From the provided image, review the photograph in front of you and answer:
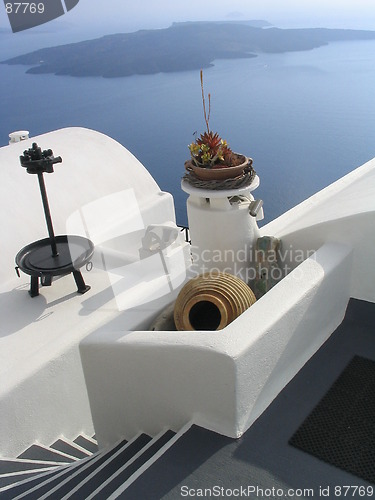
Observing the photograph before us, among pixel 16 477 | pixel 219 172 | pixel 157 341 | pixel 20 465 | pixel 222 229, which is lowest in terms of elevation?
pixel 20 465

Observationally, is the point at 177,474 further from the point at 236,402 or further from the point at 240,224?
the point at 240,224

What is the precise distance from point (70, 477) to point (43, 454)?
0.58 m

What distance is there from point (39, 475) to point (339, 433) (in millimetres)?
1690

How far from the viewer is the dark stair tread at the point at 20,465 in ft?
9.55

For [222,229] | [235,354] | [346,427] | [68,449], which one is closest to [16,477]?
[68,449]

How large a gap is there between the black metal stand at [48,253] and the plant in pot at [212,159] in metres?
1.17

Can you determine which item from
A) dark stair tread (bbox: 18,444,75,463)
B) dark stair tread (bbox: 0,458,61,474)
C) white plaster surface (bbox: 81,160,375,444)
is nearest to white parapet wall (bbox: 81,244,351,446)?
white plaster surface (bbox: 81,160,375,444)

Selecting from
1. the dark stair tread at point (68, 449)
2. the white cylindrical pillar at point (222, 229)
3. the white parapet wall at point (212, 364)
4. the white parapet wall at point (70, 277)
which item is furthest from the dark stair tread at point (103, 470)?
the white cylindrical pillar at point (222, 229)

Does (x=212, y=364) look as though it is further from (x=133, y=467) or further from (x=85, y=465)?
(x=85, y=465)

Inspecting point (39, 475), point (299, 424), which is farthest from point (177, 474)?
point (39, 475)

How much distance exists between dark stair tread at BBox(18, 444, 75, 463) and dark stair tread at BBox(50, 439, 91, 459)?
92 mm

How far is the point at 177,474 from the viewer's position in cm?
235

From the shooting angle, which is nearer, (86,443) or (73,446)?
(73,446)

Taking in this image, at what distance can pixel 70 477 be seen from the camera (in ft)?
8.90
